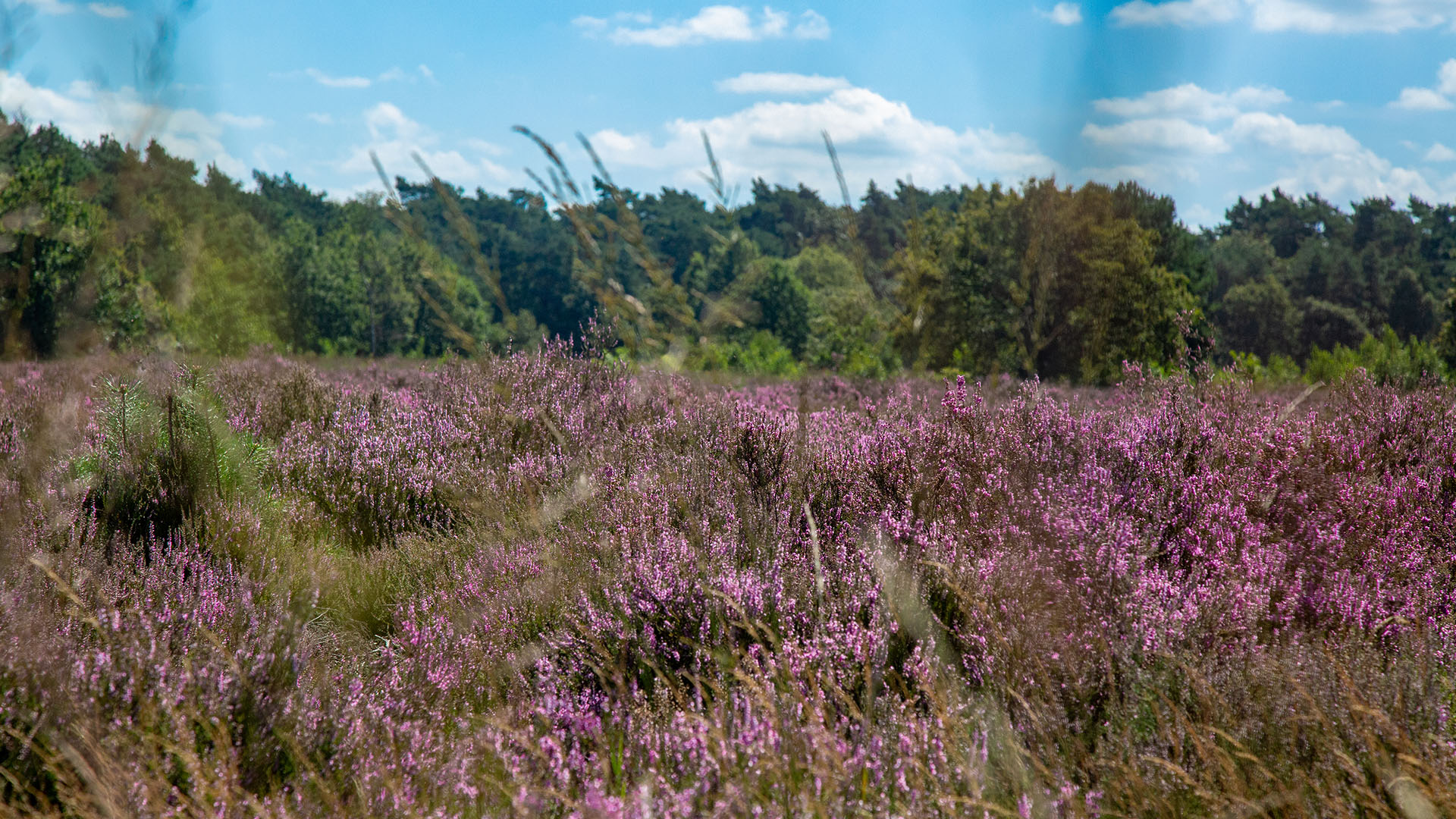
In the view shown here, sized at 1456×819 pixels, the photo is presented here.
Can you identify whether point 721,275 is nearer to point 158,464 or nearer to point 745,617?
point 158,464

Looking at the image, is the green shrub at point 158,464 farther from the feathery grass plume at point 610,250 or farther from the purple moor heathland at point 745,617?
the feathery grass plume at point 610,250

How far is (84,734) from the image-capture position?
1762 millimetres

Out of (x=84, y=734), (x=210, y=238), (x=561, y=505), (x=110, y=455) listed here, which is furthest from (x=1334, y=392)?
(x=210, y=238)

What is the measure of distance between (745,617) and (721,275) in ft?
182

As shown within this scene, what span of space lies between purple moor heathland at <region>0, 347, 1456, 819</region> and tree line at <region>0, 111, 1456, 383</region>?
76cm

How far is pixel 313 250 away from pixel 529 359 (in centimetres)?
4904

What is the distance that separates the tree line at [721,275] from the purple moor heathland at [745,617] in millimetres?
764

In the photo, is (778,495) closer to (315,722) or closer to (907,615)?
(907,615)

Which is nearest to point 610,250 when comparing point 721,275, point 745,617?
point 745,617

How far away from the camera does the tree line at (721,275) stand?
2971 mm

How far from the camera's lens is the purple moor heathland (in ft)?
5.98

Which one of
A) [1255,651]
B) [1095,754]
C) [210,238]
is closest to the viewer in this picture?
[1095,754]

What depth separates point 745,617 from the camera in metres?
1.99

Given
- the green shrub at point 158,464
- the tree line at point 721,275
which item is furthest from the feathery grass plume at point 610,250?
→ the green shrub at point 158,464
